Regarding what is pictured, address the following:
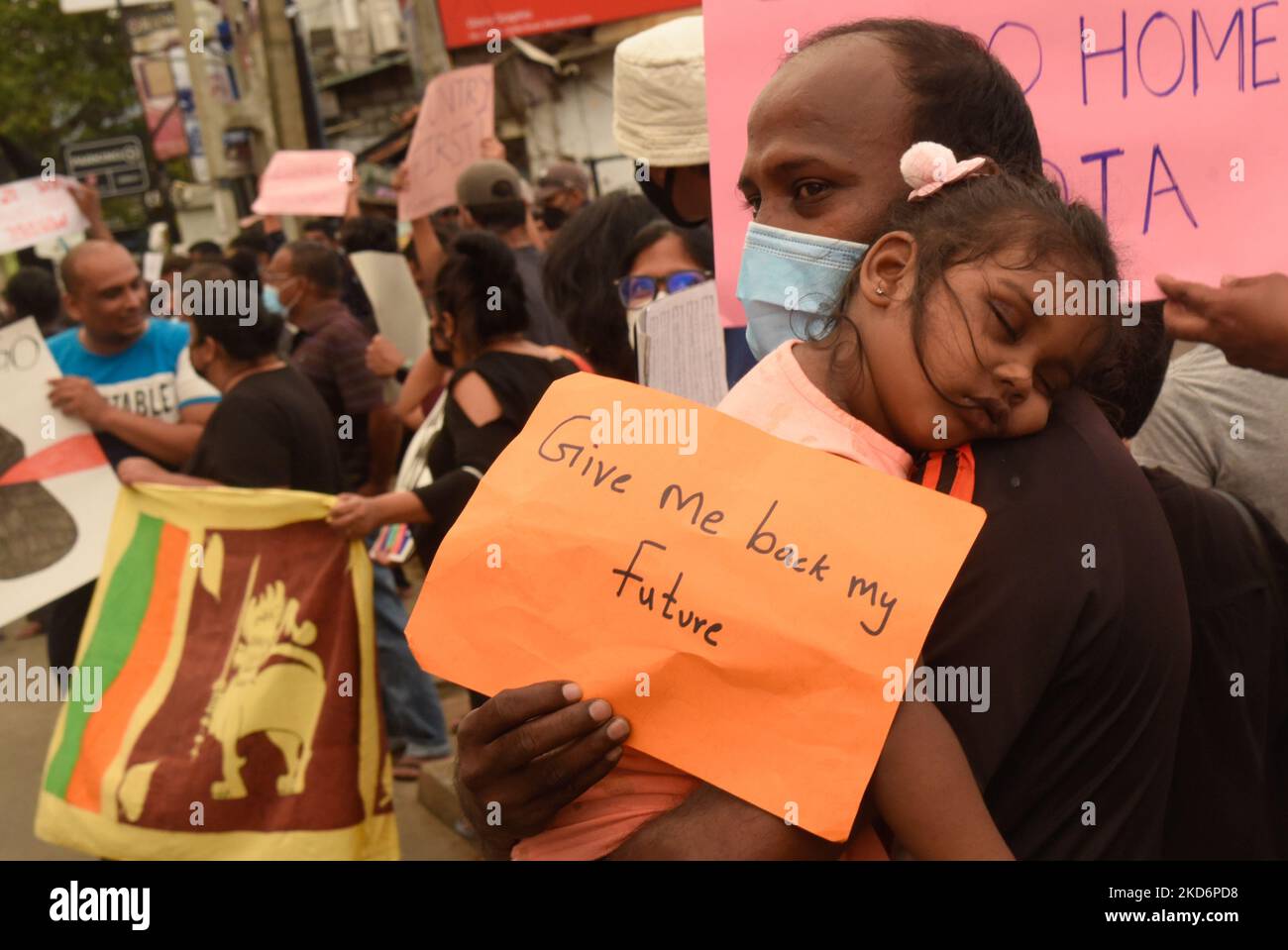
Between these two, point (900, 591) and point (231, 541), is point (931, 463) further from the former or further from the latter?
point (231, 541)

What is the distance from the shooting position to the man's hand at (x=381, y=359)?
632cm

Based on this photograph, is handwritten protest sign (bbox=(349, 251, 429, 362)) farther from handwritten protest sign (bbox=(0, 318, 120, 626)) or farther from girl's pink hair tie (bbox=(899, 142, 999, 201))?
girl's pink hair tie (bbox=(899, 142, 999, 201))

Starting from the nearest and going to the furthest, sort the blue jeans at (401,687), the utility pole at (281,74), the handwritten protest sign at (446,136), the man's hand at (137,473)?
the man's hand at (137,473), the blue jeans at (401,687), the handwritten protest sign at (446,136), the utility pole at (281,74)

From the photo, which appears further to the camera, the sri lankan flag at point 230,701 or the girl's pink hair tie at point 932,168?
the sri lankan flag at point 230,701

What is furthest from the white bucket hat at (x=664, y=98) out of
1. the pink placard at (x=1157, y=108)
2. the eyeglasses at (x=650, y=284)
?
the pink placard at (x=1157, y=108)

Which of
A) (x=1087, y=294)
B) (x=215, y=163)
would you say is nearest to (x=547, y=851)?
(x=1087, y=294)

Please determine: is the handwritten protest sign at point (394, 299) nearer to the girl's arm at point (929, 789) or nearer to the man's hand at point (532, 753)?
the man's hand at point (532, 753)

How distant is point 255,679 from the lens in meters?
4.05

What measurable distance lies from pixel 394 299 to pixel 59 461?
2411mm

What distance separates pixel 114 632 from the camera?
13.8 feet

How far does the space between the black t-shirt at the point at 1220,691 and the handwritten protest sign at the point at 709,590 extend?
0.69 m

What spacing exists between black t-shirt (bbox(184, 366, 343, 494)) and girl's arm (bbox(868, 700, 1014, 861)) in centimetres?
359

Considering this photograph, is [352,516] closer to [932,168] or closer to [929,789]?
[932,168]
